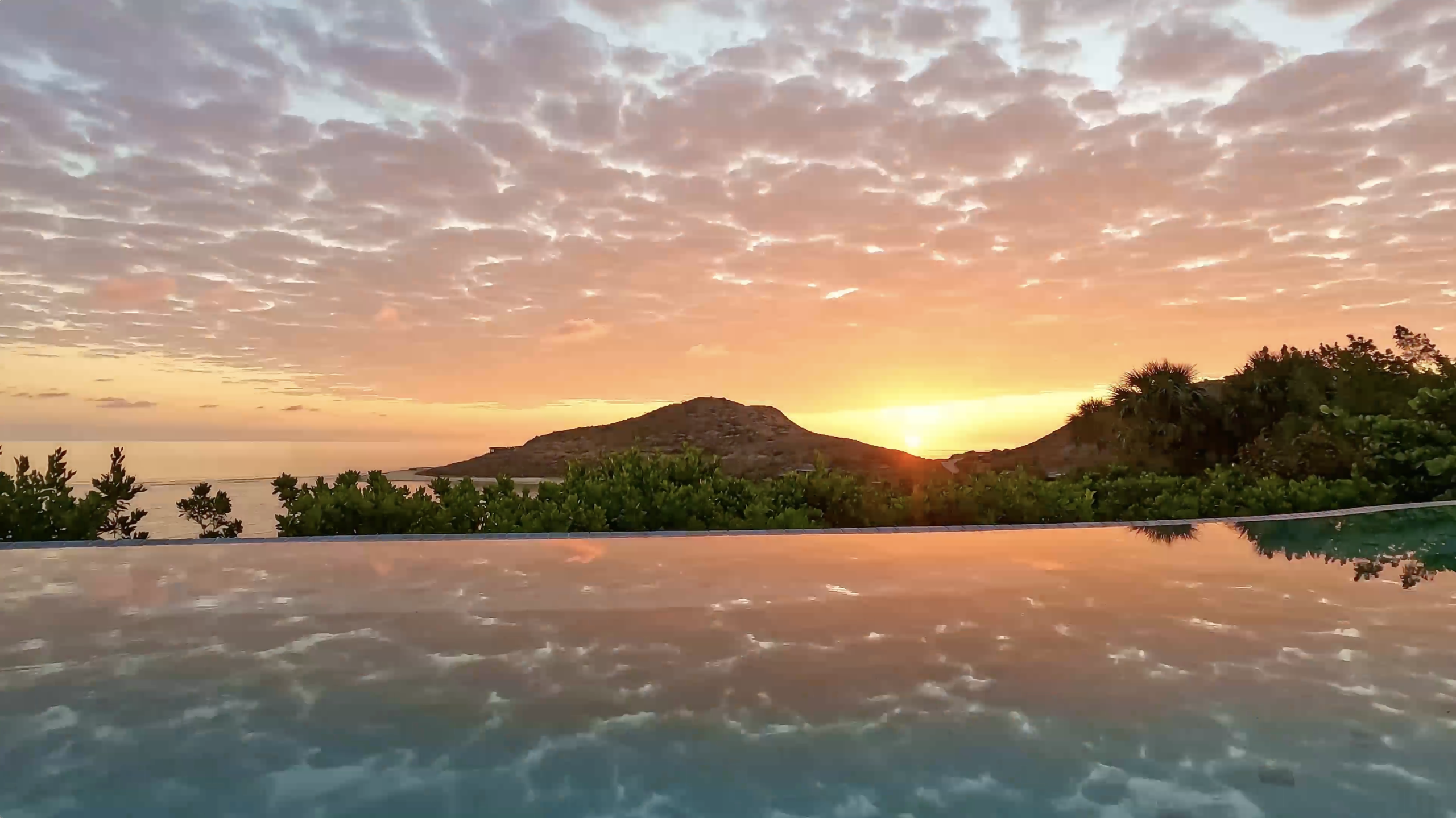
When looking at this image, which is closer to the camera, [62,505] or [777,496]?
[62,505]

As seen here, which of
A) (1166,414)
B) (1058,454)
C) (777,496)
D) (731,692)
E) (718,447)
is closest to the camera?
(731,692)

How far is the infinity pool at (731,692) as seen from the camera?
4152mm

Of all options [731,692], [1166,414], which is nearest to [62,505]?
[731,692]

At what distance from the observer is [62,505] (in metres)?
12.2

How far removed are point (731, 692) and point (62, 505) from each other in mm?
12175

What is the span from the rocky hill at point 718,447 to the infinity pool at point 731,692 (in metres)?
4.51

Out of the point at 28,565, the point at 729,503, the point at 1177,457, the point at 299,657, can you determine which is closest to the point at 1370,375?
the point at 1177,457

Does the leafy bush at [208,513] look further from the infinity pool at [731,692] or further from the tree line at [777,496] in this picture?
the infinity pool at [731,692]

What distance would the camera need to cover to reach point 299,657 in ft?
20.8

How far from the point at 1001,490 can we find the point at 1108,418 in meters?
14.8

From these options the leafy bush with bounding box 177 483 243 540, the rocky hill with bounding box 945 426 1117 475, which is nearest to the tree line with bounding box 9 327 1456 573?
the leafy bush with bounding box 177 483 243 540

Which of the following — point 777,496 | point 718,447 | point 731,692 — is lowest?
point 731,692

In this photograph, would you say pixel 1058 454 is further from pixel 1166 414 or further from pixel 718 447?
pixel 718 447

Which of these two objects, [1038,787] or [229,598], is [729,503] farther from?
[1038,787]
